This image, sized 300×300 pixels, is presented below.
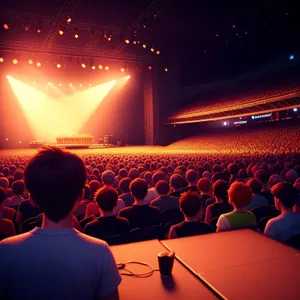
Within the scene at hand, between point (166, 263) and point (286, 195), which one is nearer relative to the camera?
point (166, 263)

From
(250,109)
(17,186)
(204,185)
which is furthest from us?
(250,109)

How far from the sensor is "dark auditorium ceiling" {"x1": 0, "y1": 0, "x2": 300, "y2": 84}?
1562 cm

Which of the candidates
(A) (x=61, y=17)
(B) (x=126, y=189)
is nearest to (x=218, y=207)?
(B) (x=126, y=189)

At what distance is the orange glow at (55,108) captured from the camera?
28516mm

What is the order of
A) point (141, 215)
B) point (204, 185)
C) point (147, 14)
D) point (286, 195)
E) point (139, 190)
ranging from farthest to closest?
point (147, 14) < point (204, 185) < point (139, 190) < point (141, 215) < point (286, 195)

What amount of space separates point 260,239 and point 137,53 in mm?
23146

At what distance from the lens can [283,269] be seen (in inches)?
71.1

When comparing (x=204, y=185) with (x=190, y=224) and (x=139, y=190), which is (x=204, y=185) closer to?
(x=139, y=190)

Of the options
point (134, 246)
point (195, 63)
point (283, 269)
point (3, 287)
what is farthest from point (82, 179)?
point (195, 63)

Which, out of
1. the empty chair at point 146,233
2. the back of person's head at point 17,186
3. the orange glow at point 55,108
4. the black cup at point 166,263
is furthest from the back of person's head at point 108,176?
the orange glow at point 55,108

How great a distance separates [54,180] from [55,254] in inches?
13.6

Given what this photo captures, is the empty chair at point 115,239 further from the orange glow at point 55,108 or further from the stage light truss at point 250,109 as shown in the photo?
the orange glow at point 55,108

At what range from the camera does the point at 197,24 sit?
18.6 meters

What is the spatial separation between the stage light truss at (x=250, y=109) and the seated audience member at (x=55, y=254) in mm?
19318
